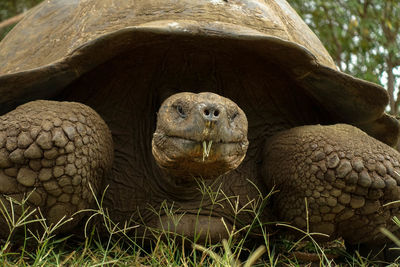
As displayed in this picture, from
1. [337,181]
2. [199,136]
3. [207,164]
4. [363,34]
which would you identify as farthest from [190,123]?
[363,34]

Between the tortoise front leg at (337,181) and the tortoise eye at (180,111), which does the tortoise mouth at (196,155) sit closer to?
the tortoise eye at (180,111)

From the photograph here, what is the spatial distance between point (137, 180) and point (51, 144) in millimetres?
676

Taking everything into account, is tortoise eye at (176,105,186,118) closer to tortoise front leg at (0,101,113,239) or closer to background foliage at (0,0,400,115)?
tortoise front leg at (0,101,113,239)

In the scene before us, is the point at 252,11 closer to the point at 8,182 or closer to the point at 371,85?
the point at 371,85

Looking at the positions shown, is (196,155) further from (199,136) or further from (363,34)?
(363,34)

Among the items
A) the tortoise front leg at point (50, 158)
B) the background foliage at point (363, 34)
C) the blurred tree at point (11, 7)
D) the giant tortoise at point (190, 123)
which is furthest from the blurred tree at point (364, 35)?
the blurred tree at point (11, 7)

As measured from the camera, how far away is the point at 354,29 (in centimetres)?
630

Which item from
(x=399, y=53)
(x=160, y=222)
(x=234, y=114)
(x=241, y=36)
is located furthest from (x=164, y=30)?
(x=399, y=53)

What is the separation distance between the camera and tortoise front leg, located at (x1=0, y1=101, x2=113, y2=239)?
2371 millimetres

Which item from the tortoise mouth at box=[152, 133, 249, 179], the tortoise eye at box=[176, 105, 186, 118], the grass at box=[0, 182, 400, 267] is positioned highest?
the tortoise eye at box=[176, 105, 186, 118]

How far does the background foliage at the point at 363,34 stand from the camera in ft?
19.7

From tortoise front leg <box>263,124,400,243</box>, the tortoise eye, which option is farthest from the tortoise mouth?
tortoise front leg <box>263,124,400,243</box>

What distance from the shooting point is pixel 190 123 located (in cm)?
227

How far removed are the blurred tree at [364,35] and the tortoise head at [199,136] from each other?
3637 mm
